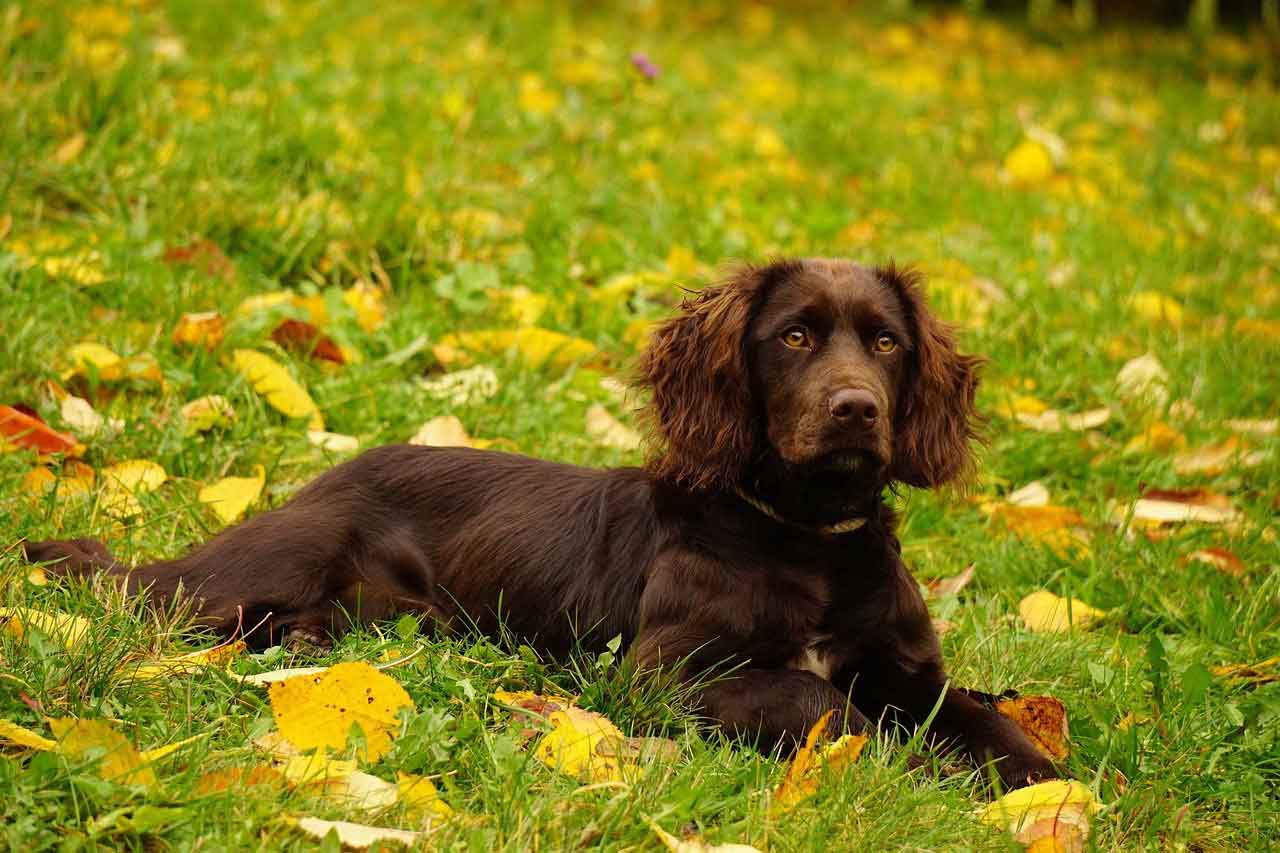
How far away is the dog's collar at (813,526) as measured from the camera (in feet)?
10.6

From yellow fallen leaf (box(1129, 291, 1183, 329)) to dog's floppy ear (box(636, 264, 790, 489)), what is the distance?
9.23ft

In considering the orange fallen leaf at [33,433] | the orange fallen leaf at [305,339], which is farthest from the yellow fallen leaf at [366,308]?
the orange fallen leaf at [33,433]

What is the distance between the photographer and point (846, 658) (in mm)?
3178

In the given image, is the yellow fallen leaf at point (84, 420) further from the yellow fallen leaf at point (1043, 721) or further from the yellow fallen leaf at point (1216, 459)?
the yellow fallen leaf at point (1216, 459)

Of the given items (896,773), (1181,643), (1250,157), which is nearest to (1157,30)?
(1250,157)

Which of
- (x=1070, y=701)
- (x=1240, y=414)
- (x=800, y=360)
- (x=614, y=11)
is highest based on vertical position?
(x=614, y=11)

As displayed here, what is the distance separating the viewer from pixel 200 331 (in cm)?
446

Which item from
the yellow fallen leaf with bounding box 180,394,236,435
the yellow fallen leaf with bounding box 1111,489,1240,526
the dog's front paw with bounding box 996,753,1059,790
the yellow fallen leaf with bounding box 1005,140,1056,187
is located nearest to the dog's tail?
the yellow fallen leaf with bounding box 180,394,236,435

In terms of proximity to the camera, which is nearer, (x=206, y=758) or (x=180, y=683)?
(x=206, y=758)

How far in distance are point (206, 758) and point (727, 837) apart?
0.88 meters

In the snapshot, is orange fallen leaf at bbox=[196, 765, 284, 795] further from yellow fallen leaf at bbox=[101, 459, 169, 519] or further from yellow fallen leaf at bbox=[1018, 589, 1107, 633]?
yellow fallen leaf at bbox=[1018, 589, 1107, 633]

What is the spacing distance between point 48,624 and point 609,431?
2089mm

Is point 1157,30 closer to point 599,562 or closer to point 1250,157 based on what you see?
point 1250,157

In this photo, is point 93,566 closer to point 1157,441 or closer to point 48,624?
point 48,624
